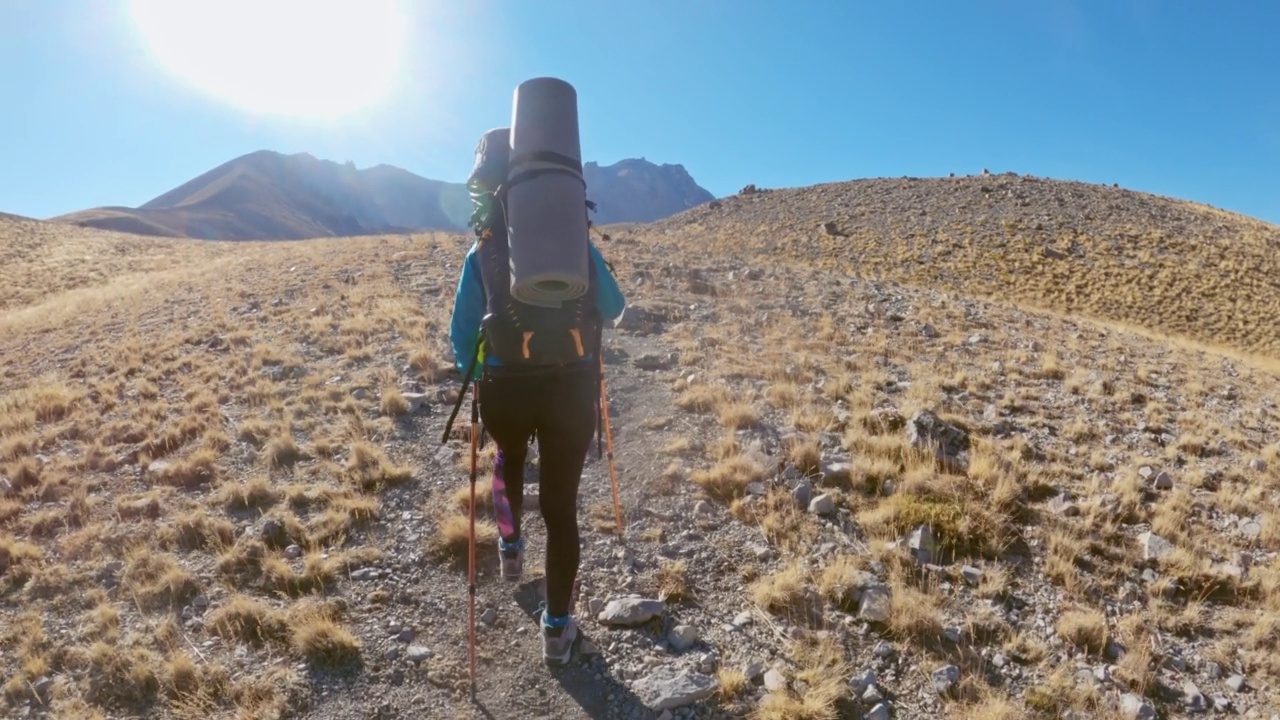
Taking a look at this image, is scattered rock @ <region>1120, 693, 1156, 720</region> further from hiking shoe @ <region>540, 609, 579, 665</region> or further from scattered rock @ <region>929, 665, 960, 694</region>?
hiking shoe @ <region>540, 609, 579, 665</region>

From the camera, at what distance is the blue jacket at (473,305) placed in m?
3.64

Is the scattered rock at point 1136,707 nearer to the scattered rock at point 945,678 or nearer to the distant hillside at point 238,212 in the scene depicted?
the scattered rock at point 945,678

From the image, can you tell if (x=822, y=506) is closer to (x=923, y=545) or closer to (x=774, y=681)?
(x=923, y=545)

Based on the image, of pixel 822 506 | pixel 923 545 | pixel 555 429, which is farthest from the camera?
pixel 822 506

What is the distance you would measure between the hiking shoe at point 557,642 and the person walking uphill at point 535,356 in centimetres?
21

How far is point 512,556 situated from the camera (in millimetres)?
4734

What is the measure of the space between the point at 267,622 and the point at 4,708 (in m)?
1.35

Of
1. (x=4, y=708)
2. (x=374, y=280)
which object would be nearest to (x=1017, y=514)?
(x=4, y=708)

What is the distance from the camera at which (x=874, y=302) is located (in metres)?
14.9

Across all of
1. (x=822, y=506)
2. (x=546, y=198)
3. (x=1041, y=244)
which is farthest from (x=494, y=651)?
(x=1041, y=244)

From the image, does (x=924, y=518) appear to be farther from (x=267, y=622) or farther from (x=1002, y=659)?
(x=267, y=622)

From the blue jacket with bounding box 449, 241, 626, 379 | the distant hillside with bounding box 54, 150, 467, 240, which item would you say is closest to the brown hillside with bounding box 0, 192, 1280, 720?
the blue jacket with bounding box 449, 241, 626, 379

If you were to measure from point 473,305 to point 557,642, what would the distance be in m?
2.04

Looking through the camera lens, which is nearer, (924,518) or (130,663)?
(130,663)
